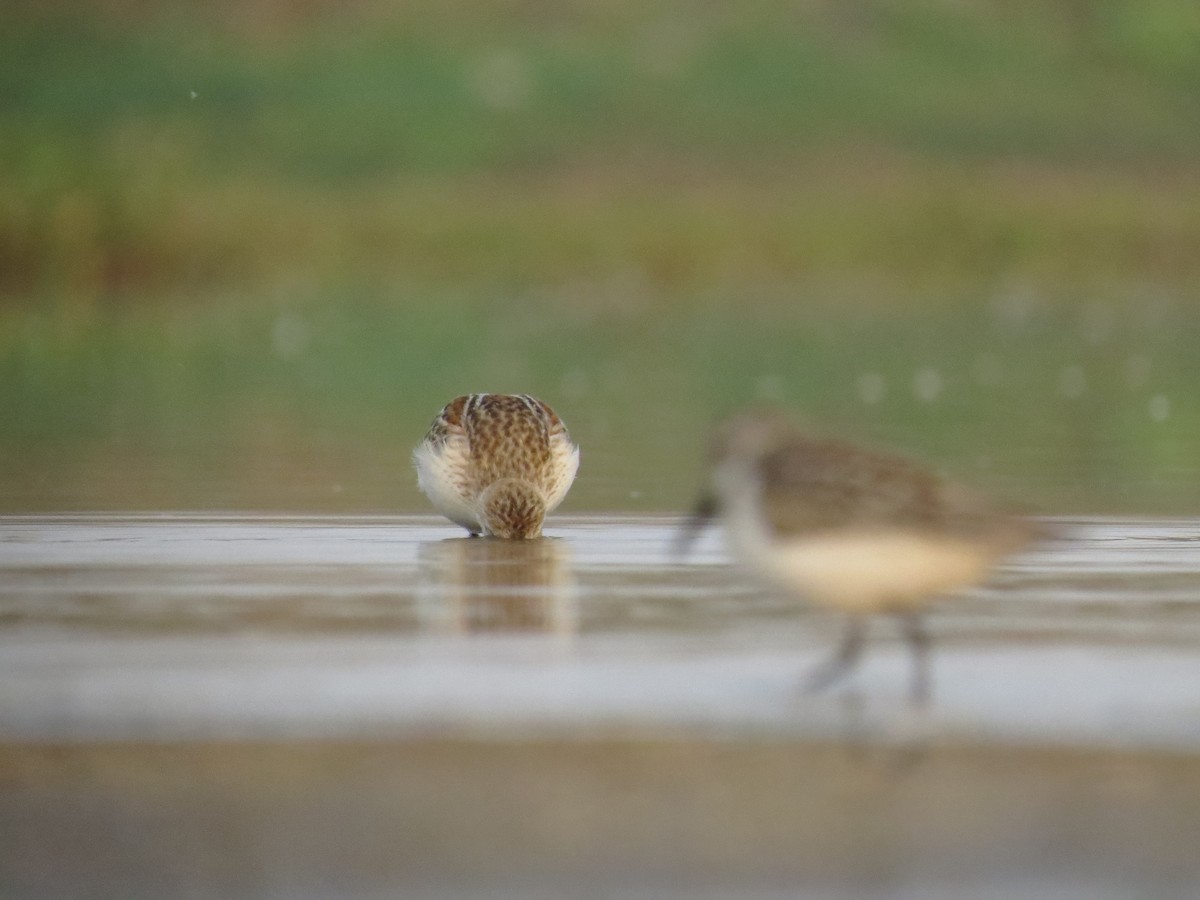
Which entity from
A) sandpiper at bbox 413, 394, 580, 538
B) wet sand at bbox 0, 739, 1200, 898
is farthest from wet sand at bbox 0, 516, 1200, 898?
sandpiper at bbox 413, 394, 580, 538

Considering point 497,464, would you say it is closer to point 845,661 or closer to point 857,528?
point 845,661

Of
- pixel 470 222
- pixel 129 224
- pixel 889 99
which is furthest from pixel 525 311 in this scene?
pixel 889 99

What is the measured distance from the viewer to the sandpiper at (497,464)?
480 inches

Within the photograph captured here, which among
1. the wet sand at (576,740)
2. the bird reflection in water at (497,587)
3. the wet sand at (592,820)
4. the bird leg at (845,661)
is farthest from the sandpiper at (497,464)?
the wet sand at (592,820)

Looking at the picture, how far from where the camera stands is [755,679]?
8.17 meters

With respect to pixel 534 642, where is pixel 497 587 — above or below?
above

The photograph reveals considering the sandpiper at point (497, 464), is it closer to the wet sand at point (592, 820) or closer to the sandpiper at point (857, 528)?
the sandpiper at point (857, 528)

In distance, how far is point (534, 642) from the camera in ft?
29.1

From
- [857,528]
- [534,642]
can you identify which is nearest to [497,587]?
[534,642]

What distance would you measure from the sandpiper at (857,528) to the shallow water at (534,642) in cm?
24

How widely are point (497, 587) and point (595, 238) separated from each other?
1518 inches

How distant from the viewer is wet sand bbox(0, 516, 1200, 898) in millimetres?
6066

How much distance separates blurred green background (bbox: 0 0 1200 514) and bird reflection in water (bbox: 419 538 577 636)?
1889 mm

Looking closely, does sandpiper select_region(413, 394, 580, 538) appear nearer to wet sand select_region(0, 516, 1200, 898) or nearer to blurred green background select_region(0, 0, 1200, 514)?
blurred green background select_region(0, 0, 1200, 514)
